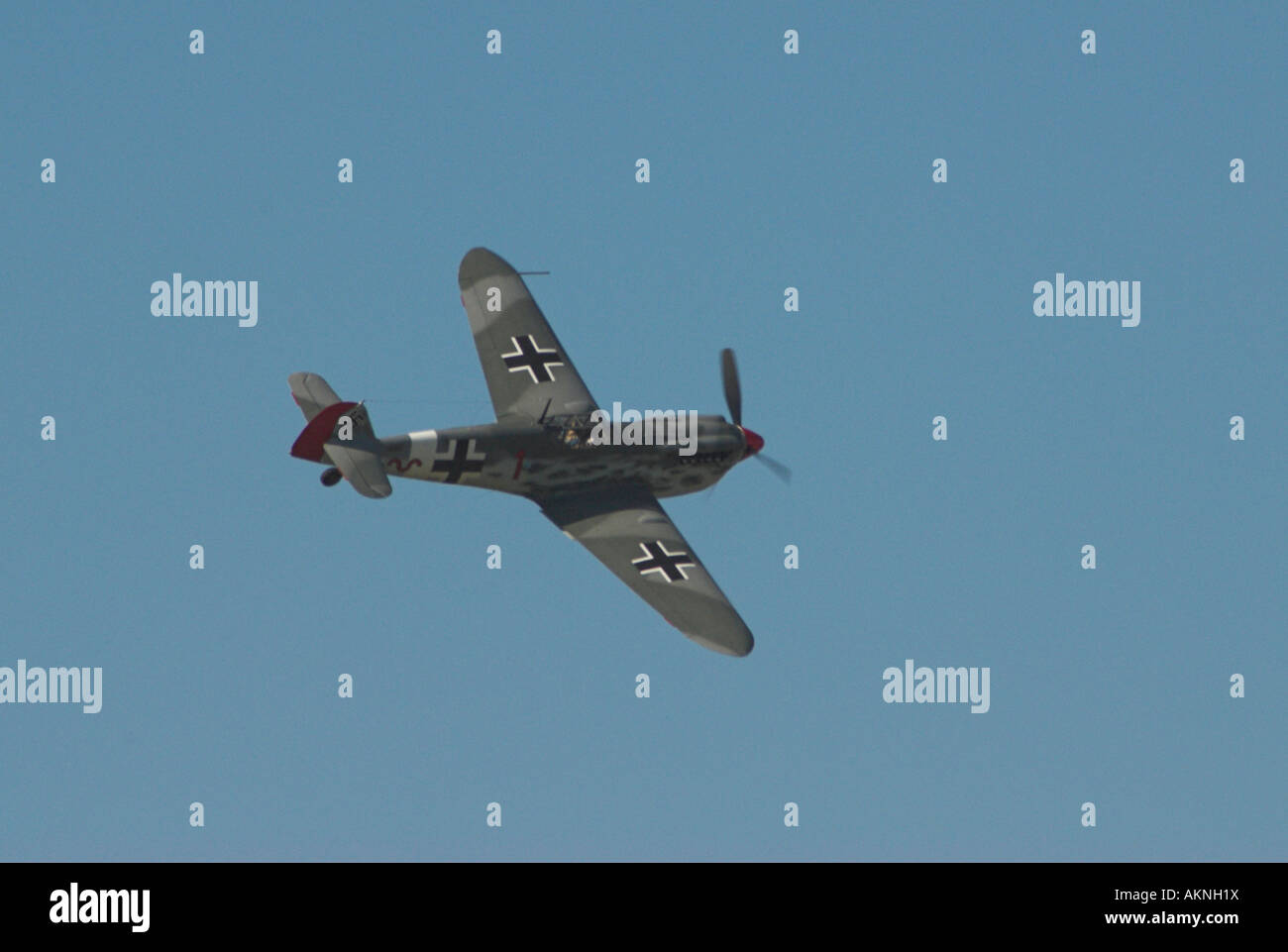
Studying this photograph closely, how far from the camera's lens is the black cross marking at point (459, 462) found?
4000 centimetres

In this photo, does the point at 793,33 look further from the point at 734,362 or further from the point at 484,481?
the point at 484,481

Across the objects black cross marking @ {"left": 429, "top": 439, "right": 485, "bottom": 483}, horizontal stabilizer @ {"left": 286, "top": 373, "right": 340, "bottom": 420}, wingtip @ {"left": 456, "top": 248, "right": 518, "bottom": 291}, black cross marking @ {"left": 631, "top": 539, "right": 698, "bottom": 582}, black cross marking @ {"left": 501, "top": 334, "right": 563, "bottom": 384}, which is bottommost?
black cross marking @ {"left": 631, "top": 539, "right": 698, "bottom": 582}

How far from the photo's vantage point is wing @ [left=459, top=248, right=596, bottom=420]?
4275cm

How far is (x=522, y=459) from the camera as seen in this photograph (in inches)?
1582

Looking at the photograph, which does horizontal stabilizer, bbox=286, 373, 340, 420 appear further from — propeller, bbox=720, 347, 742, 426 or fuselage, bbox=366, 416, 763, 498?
propeller, bbox=720, 347, 742, 426

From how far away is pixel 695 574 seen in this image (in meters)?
38.5

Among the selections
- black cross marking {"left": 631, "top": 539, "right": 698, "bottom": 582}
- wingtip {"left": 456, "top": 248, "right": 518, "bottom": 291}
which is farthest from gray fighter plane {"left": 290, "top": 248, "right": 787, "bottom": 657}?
wingtip {"left": 456, "top": 248, "right": 518, "bottom": 291}

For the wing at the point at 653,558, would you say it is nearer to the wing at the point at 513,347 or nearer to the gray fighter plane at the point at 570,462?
the gray fighter plane at the point at 570,462

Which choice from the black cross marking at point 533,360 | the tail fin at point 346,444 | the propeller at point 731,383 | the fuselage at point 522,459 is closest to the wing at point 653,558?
the fuselage at point 522,459

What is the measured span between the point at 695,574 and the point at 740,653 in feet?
9.20

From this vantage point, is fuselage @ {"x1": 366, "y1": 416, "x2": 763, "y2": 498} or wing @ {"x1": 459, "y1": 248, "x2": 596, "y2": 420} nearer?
fuselage @ {"x1": 366, "y1": 416, "x2": 763, "y2": 498}

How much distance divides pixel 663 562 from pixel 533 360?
670 cm

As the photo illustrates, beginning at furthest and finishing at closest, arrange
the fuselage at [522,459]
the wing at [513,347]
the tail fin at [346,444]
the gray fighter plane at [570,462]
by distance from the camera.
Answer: the wing at [513,347] < the fuselage at [522,459] < the tail fin at [346,444] < the gray fighter plane at [570,462]
